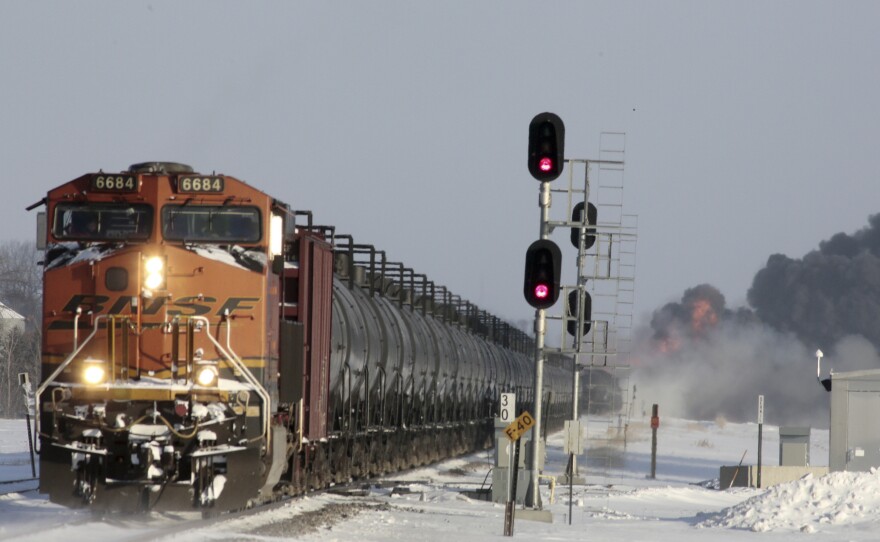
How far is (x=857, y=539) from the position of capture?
2409 cm

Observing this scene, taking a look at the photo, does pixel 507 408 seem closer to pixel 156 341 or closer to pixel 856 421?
pixel 156 341

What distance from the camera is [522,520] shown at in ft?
85.5

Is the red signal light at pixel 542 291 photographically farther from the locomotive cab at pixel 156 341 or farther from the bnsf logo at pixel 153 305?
the bnsf logo at pixel 153 305

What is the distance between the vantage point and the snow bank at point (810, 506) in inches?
1042

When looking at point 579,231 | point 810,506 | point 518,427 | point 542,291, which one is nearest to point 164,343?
point 542,291

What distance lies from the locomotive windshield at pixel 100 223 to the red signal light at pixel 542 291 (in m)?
6.04

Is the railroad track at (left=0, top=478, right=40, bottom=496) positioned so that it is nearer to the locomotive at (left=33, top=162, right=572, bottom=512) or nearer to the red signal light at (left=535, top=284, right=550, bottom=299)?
the locomotive at (left=33, top=162, right=572, bottom=512)

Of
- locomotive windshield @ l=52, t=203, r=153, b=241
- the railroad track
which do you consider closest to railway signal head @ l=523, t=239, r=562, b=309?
locomotive windshield @ l=52, t=203, r=153, b=241

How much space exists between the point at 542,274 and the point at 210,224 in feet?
17.7

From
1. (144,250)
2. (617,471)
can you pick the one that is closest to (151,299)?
(144,250)

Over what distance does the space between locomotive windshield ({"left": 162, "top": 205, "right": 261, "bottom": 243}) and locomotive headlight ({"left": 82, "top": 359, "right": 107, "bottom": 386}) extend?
1.98 m

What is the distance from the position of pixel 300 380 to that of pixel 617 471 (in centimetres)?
2991

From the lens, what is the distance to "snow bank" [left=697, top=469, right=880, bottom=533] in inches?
1042

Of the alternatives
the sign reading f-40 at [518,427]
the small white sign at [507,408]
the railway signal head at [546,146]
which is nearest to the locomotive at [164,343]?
the sign reading f-40 at [518,427]
